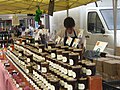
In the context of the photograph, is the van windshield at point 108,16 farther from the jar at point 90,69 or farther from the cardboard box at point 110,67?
the jar at point 90,69

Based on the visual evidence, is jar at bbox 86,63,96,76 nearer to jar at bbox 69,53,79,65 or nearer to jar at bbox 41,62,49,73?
jar at bbox 69,53,79,65

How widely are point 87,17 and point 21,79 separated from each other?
163 inches

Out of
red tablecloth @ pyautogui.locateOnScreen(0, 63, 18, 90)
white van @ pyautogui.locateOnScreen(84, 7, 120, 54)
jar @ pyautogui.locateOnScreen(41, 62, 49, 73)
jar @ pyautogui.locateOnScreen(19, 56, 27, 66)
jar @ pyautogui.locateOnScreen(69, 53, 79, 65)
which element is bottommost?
red tablecloth @ pyautogui.locateOnScreen(0, 63, 18, 90)

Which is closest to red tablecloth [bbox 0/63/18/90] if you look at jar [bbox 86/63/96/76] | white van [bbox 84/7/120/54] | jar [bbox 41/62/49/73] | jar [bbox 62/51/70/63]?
jar [bbox 41/62/49/73]

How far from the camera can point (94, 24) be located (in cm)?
734

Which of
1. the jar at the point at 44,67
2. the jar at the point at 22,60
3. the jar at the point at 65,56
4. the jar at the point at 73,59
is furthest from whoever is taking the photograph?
the jar at the point at 22,60

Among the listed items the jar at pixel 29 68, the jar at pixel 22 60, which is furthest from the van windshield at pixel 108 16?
the jar at pixel 29 68

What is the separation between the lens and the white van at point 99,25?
272 inches

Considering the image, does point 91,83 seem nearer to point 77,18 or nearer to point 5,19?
point 77,18

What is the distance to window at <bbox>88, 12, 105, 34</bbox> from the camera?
711 centimetres

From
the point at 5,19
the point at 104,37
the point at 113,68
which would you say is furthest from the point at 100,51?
the point at 5,19

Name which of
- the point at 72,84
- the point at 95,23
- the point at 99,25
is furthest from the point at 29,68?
the point at 95,23

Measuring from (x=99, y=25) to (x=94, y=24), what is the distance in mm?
237

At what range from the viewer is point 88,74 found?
7.25 feet
